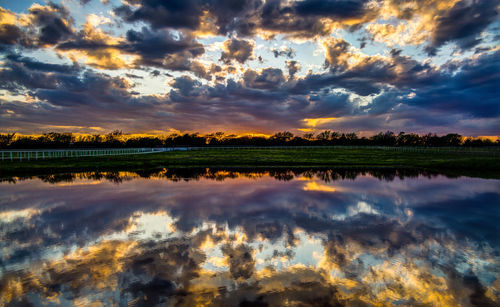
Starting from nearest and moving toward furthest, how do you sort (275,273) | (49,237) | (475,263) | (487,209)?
(275,273)
(475,263)
(49,237)
(487,209)

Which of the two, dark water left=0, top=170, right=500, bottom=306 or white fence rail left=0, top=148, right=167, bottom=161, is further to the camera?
white fence rail left=0, top=148, right=167, bottom=161

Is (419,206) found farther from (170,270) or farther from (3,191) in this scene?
(3,191)

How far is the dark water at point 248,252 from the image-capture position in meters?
5.25

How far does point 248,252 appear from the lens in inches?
287

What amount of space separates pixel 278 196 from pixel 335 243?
25.5 feet

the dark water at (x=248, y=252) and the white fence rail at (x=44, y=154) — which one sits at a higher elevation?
the white fence rail at (x=44, y=154)

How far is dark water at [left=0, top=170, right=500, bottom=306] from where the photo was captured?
207 inches

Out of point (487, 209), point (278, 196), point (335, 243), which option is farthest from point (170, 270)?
point (487, 209)

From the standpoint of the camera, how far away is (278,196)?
15.7 metres

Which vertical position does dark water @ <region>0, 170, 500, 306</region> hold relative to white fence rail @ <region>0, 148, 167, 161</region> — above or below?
below

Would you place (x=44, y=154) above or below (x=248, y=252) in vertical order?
above

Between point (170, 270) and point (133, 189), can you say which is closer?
point (170, 270)

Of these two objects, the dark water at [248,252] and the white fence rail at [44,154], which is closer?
the dark water at [248,252]

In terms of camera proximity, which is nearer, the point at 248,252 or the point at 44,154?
the point at 248,252
